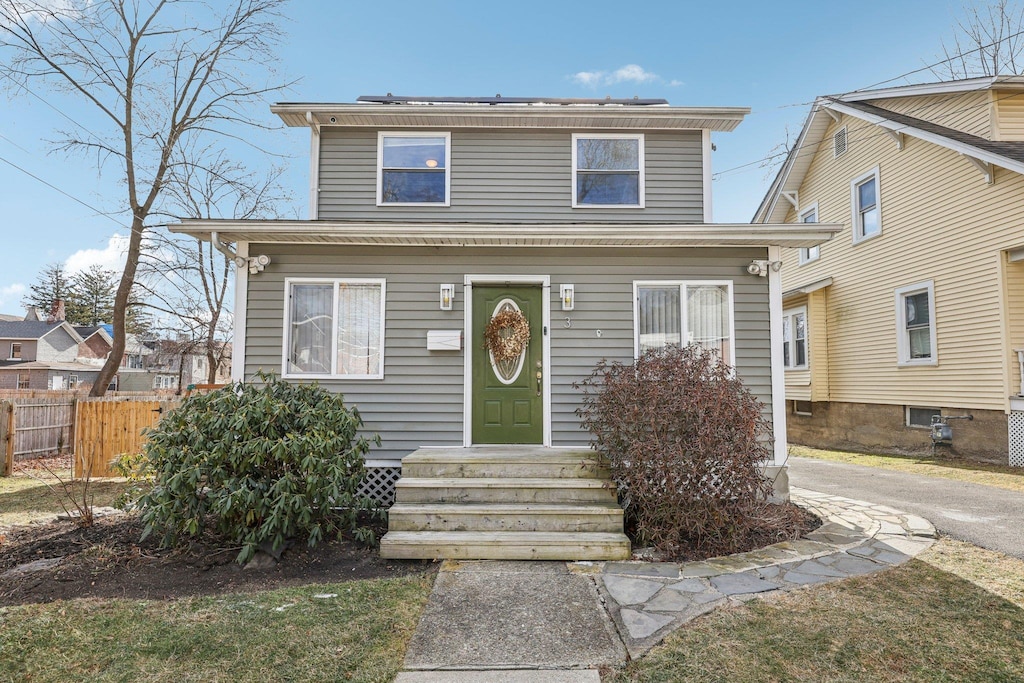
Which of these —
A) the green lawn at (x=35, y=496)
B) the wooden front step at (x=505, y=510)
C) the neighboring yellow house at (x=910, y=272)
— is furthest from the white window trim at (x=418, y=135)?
the neighboring yellow house at (x=910, y=272)

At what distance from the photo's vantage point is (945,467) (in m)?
8.63

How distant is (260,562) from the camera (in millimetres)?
4270

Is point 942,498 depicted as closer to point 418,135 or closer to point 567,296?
point 567,296

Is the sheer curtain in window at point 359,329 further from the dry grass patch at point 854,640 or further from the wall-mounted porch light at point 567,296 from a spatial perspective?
the dry grass patch at point 854,640

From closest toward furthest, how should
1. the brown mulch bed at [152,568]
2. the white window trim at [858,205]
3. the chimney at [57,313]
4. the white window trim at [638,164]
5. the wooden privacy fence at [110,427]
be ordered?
the brown mulch bed at [152,568]
the white window trim at [638,164]
the wooden privacy fence at [110,427]
the white window trim at [858,205]
the chimney at [57,313]

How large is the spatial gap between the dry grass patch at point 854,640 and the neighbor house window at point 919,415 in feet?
27.1

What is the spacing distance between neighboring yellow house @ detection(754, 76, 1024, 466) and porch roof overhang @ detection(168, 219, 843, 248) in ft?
17.1

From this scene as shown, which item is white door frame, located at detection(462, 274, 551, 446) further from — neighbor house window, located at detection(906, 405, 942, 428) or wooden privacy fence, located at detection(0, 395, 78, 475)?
neighbor house window, located at detection(906, 405, 942, 428)

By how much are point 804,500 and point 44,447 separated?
12852 millimetres

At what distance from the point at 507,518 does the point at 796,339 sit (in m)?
11.7

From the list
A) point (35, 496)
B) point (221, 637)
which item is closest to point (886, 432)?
point (221, 637)

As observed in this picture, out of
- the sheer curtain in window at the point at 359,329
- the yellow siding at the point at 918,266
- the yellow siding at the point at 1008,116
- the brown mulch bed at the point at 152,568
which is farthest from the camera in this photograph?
the yellow siding at the point at 1008,116

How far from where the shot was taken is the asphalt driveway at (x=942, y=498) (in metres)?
4.80

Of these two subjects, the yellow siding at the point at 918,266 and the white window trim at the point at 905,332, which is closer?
the yellow siding at the point at 918,266
